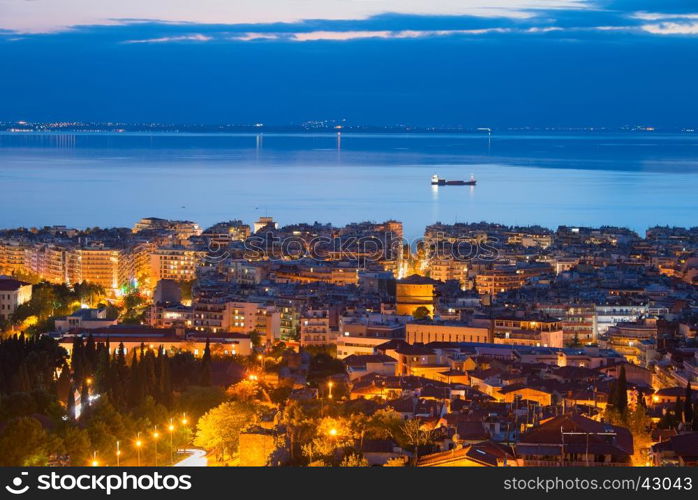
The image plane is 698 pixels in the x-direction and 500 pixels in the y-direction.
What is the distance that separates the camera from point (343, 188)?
48.8m

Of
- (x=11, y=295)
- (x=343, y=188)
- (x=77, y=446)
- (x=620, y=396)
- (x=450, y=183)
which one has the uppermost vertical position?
(x=450, y=183)

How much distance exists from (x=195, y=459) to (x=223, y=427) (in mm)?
437

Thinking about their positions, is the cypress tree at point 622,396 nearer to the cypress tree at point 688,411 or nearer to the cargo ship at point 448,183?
the cypress tree at point 688,411

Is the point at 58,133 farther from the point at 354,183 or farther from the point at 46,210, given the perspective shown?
the point at 46,210

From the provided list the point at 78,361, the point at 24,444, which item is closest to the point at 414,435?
the point at 24,444

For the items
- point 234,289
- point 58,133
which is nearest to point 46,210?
point 234,289


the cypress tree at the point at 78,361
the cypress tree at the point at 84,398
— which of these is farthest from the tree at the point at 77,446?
the cypress tree at the point at 78,361

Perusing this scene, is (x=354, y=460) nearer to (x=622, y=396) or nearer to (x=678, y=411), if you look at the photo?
(x=622, y=396)

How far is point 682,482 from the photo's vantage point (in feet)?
22.8

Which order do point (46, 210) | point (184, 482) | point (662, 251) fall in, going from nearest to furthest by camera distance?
point (184, 482)
point (662, 251)
point (46, 210)

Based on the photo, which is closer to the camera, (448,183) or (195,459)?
(195,459)

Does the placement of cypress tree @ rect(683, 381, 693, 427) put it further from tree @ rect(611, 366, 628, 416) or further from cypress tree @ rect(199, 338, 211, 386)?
cypress tree @ rect(199, 338, 211, 386)

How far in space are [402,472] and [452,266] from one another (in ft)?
61.7

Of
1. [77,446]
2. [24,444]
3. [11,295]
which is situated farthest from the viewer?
[11,295]
